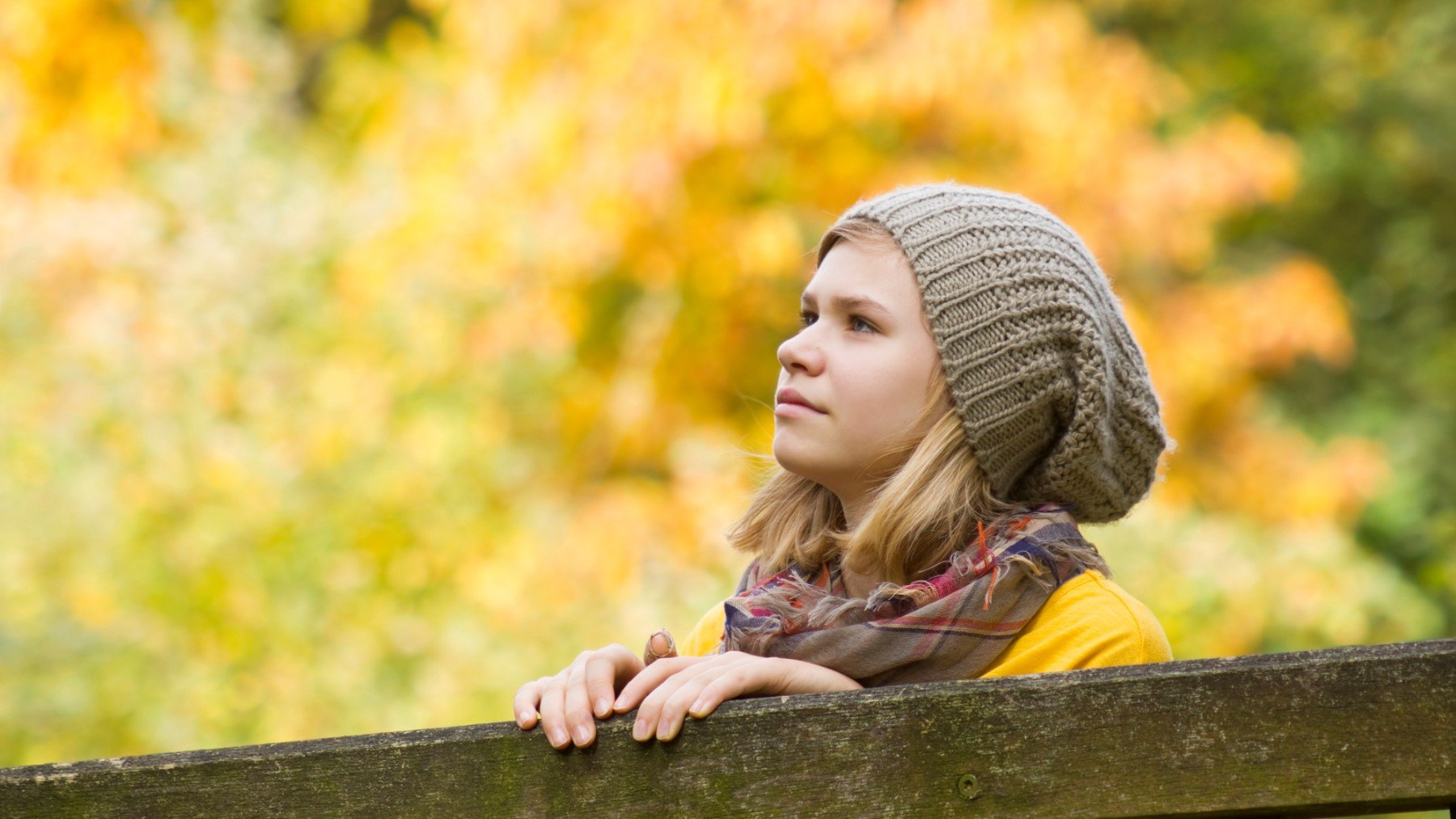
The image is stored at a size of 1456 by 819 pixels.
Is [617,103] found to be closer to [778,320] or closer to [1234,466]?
[778,320]

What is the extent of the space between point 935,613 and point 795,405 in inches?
14.6

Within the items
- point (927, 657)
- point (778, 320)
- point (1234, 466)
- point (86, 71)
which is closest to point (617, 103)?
point (778, 320)

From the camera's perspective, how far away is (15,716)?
188 inches

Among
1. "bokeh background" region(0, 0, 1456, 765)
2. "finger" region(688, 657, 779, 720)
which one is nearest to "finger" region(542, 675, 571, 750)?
"finger" region(688, 657, 779, 720)

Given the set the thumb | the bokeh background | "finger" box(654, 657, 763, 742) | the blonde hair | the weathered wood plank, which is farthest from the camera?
the bokeh background

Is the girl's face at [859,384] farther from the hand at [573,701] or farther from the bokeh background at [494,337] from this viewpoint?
the bokeh background at [494,337]

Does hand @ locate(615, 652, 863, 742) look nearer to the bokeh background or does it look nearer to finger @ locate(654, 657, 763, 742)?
finger @ locate(654, 657, 763, 742)

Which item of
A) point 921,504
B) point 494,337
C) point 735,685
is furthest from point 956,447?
point 494,337

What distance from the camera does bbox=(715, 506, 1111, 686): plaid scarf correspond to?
1511 mm

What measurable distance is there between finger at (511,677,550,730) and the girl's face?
58 centimetres

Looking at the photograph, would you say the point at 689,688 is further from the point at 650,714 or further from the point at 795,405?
the point at 795,405

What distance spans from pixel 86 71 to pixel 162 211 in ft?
2.71

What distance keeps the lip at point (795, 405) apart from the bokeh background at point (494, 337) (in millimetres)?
2818

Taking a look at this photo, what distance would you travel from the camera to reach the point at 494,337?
5.77 m
